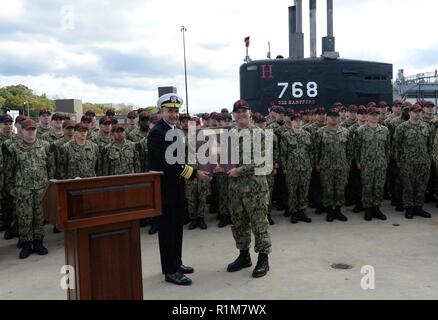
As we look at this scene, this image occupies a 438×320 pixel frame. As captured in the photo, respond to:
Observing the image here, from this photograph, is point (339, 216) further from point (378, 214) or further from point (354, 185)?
point (354, 185)

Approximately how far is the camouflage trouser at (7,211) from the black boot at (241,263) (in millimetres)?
3416

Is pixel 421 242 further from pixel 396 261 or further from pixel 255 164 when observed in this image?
pixel 255 164

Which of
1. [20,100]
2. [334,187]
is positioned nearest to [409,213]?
[334,187]

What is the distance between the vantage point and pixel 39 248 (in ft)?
15.1

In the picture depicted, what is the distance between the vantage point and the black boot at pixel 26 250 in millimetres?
4461

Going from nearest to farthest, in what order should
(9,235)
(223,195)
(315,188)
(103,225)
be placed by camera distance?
(103,225), (9,235), (223,195), (315,188)

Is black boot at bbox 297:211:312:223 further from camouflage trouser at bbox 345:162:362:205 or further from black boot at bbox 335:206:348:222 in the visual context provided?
camouflage trouser at bbox 345:162:362:205

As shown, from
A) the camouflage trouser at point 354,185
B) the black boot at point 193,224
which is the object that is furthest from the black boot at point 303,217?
the black boot at point 193,224

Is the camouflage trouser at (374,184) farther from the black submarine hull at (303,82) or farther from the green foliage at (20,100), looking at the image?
the green foliage at (20,100)

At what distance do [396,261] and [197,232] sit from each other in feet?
8.09

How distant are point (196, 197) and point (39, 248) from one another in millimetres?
2080

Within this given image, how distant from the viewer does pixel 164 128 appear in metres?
3.60

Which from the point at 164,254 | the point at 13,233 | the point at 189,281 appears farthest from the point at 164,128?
the point at 13,233

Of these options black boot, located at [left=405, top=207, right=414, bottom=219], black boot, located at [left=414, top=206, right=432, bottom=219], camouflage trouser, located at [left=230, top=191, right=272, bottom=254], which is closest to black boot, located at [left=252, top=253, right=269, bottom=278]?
camouflage trouser, located at [left=230, top=191, right=272, bottom=254]
